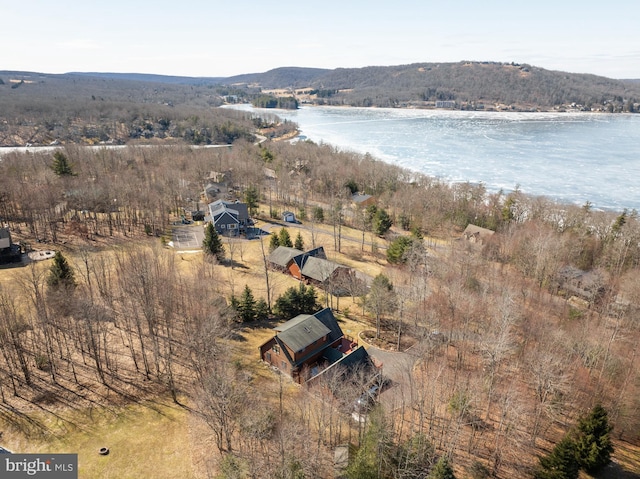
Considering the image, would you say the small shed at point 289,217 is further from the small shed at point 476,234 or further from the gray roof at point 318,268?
the small shed at point 476,234

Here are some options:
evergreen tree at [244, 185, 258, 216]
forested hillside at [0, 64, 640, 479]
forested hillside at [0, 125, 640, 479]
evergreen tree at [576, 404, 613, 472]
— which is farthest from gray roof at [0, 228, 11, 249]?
evergreen tree at [576, 404, 613, 472]

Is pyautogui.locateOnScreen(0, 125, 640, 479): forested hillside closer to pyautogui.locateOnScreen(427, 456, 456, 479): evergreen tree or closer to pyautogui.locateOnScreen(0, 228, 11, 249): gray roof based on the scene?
pyautogui.locateOnScreen(427, 456, 456, 479): evergreen tree

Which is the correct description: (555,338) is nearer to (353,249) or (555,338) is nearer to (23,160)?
(353,249)

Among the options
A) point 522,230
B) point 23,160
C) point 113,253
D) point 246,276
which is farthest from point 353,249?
point 23,160

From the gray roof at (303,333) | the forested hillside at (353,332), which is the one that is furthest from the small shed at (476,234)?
the gray roof at (303,333)

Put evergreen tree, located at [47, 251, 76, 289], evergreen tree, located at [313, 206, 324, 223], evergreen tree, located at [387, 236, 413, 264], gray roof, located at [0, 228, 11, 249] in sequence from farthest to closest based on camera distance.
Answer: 1. evergreen tree, located at [313, 206, 324, 223]
2. evergreen tree, located at [387, 236, 413, 264]
3. gray roof, located at [0, 228, 11, 249]
4. evergreen tree, located at [47, 251, 76, 289]
